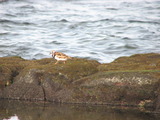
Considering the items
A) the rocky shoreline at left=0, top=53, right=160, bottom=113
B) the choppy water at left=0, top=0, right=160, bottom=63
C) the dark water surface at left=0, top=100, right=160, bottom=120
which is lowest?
the choppy water at left=0, top=0, right=160, bottom=63

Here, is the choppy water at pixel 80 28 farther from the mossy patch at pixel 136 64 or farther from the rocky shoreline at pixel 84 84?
the rocky shoreline at pixel 84 84

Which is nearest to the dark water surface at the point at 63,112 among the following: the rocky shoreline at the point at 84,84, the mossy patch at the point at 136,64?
the rocky shoreline at the point at 84,84

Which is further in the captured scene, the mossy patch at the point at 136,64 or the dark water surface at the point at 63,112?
the mossy patch at the point at 136,64

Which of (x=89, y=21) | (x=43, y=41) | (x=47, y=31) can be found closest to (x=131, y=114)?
(x=43, y=41)

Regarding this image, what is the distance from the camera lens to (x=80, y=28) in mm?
37938

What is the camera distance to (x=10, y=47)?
27344 millimetres

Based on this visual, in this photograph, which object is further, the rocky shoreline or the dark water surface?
the rocky shoreline

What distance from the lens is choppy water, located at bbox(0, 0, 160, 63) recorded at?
2720cm

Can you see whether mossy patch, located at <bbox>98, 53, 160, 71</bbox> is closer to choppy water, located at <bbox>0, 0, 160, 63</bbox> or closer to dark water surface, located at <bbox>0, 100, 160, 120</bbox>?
dark water surface, located at <bbox>0, 100, 160, 120</bbox>

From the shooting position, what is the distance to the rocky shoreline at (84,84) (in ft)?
44.0

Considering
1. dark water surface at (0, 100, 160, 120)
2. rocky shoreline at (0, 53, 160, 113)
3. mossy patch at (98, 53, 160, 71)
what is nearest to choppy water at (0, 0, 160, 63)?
mossy patch at (98, 53, 160, 71)

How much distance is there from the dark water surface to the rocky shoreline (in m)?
0.48

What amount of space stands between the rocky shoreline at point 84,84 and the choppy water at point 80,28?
9.01 meters

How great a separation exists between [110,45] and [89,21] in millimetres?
12626
